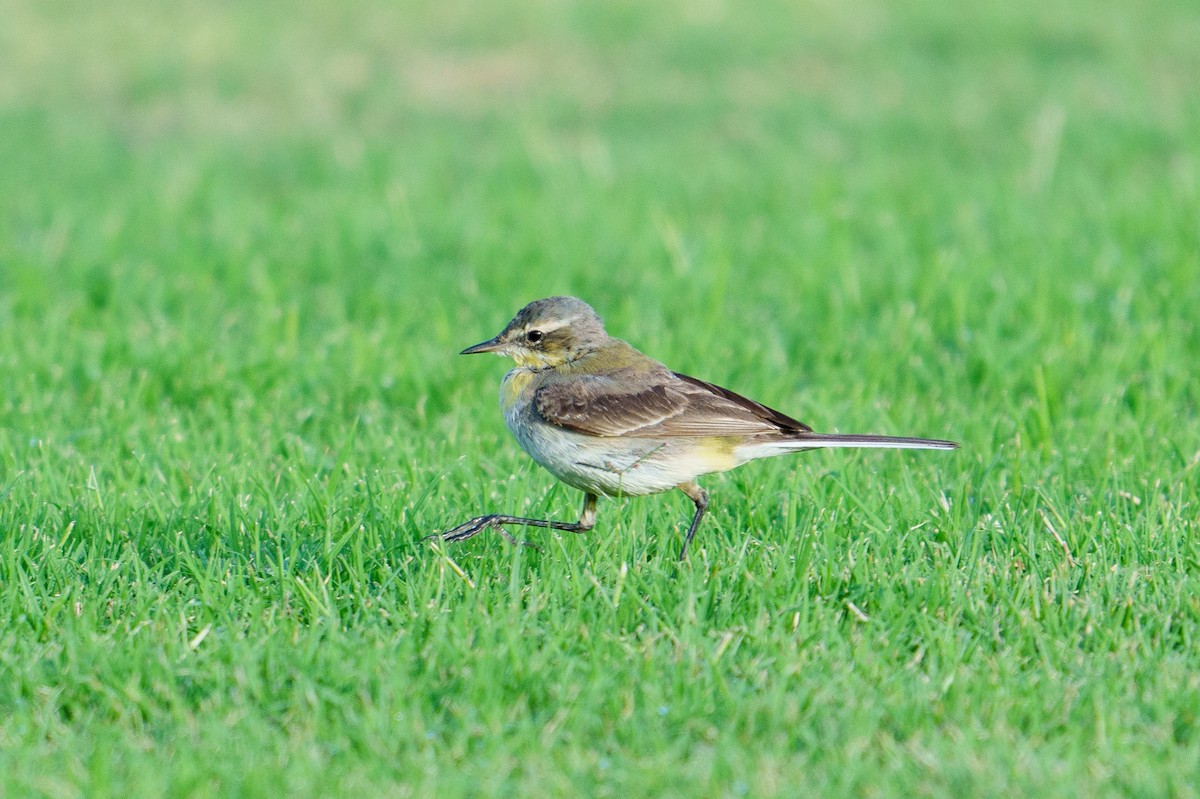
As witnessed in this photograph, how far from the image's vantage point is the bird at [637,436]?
5.47m

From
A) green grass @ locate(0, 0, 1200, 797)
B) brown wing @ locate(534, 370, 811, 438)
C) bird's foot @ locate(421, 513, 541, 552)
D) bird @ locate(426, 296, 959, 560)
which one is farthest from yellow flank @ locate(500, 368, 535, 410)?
bird's foot @ locate(421, 513, 541, 552)

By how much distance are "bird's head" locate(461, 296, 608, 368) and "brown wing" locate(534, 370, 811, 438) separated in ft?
0.88

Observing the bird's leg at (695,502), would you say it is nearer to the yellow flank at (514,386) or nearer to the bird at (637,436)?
the bird at (637,436)

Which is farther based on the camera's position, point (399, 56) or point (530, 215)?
point (399, 56)

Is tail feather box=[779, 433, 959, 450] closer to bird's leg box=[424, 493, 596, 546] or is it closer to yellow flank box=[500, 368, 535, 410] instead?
bird's leg box=[424, 493, 596, 546]

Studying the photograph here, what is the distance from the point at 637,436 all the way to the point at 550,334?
27.7 inches

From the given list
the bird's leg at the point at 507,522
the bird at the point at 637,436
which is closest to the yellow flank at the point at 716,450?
the bird at the point at 637,436

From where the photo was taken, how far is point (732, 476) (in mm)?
6398

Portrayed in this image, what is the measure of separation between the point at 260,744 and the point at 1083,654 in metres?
2.44

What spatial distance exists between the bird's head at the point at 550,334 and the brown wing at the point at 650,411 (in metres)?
0.27

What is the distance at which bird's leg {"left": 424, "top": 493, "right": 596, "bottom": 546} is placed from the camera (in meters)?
5.42

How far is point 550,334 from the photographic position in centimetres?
604

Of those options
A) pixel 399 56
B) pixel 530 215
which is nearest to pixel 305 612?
pixel 530 215

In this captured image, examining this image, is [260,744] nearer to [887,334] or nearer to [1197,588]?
[1197,588]
